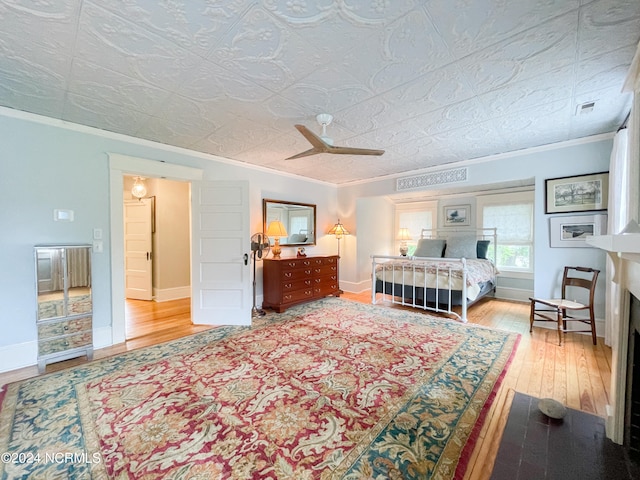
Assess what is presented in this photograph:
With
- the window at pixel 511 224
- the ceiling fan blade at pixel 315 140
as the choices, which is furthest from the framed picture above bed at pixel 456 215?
the ceiling fan blade at pixel 315 140

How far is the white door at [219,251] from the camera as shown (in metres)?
3.71

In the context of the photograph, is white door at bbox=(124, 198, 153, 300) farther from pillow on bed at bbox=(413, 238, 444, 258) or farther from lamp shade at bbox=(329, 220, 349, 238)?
pillow on bed at bbox=(413, 238, 444, 258)

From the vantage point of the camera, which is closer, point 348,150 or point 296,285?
point 348,150

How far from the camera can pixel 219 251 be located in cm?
373

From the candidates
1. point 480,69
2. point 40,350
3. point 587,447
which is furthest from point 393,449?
point 40,350

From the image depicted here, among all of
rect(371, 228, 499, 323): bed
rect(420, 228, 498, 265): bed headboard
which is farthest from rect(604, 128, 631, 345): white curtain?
rect(420, 228, 498, 265): bed headboard

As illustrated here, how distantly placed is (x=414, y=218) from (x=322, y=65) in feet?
17.2

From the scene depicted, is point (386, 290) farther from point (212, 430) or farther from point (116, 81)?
point (116, 81)

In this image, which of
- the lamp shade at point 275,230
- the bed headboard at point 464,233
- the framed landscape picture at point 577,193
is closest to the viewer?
the framed landscape picture at point 577,193

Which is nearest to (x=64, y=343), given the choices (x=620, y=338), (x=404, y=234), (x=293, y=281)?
(x=293, y=281)

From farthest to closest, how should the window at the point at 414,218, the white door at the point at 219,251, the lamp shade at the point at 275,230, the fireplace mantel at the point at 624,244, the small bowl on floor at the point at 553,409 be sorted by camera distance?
the window at the point at 414,218
the lamp shade at the point at 275,230
the white door at the point at 219,251
the small bowl on floor at the point at 553,409
the fireplace mantel at the point at 624,244

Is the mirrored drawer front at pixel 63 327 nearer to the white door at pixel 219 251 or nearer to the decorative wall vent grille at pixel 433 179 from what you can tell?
the white door at pixel 219 251

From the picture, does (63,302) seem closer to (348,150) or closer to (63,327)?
(63,327)

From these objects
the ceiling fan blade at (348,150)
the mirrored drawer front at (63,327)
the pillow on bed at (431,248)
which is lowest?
the mirrored drawer front at (63,327)
